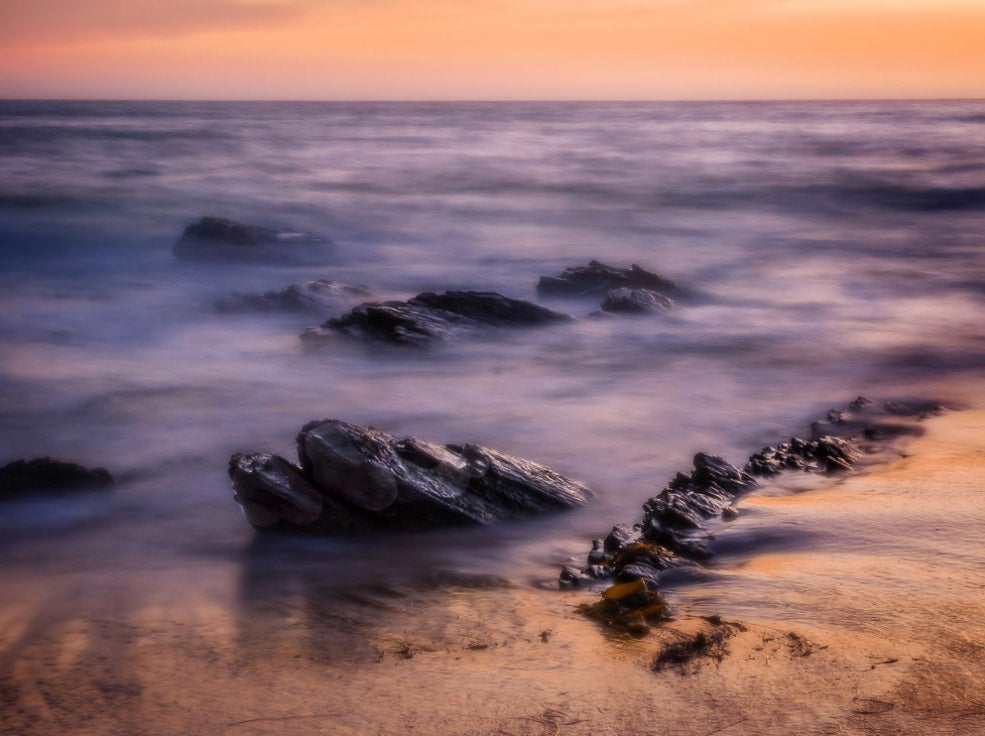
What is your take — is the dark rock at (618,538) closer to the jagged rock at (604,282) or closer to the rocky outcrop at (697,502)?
the rocky outcrop at (697,502)

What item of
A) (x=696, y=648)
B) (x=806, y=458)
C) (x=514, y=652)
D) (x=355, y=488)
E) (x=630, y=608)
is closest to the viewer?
(x=696, y=648)

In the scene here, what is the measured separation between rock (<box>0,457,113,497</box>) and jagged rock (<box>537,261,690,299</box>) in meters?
7.38

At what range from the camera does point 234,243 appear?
15.6 metres

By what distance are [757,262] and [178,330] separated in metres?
9.14

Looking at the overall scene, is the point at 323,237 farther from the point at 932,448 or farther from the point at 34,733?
the point at 34,733

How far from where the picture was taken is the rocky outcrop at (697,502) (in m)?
4.00

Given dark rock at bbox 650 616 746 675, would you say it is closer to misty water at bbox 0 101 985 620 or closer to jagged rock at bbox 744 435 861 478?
misty water at bbox 0 101 985 620

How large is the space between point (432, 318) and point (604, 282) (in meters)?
3.15

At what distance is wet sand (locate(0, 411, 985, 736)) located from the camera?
3020 millimetres

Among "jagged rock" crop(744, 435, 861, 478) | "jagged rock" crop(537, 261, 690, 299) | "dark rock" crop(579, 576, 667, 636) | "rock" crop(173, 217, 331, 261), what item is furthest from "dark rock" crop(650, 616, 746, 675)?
"rock" crop(173, 217, 331, 261)

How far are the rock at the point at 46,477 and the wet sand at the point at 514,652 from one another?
3.83 ft

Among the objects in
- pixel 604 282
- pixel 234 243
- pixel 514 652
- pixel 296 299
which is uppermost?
pixel 234 243

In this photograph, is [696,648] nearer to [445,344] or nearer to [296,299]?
[445,344]

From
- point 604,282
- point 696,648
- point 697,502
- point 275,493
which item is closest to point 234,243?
point 604,282
